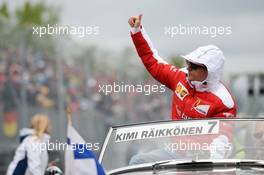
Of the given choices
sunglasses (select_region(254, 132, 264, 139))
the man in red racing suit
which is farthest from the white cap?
sunglasses (select_region(254, 132, 264, 139))

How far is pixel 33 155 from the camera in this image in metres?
Answer: 13.2

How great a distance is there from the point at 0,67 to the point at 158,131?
38.0 feet

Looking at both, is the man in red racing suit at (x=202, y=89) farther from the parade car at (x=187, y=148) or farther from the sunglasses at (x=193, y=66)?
Answer: the parade car at (x=187, y=148)

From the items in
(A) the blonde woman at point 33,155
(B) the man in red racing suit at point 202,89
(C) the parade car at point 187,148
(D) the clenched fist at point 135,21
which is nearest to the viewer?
(C) the parade car at point 187,148

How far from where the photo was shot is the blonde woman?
13.0 metres

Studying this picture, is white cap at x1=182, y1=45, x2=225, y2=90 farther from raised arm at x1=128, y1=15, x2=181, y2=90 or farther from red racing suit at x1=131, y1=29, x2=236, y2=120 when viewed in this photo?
raised arm at x1=128, y1=15, x2=181, y2=90

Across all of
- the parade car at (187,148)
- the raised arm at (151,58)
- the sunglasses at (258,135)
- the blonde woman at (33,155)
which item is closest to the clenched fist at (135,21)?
the raised arm at (151,58)

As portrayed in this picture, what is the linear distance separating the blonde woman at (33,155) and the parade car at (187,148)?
18.4 feet

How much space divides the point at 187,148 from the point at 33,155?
6.51 metres

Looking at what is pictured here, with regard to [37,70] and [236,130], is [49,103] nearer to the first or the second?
[37,70]

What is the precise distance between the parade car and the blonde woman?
5.61m

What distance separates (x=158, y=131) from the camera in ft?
23.5

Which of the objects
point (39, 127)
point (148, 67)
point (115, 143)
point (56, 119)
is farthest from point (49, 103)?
point (115, 143)

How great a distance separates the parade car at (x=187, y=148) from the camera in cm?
671
